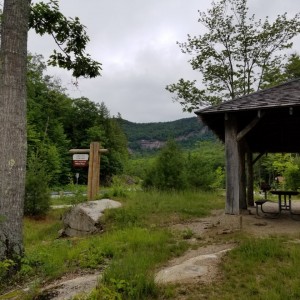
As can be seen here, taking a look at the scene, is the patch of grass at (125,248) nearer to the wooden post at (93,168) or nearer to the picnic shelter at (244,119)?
the wooden post at (93,168)

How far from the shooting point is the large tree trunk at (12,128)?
4.88m

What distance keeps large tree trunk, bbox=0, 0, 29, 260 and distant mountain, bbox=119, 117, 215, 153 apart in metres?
65.7

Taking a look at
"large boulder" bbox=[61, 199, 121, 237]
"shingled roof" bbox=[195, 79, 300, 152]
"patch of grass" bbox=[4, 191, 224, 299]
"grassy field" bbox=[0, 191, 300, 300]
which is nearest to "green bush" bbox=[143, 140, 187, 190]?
"patch of grass" bbox=[4, 191, 224, 299]

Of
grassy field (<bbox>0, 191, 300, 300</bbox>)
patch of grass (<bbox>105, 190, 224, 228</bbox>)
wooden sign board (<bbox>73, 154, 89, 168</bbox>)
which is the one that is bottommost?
grassy field (<bbox>0, 191, 300, 300</bbox>)

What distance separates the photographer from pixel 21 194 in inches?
198

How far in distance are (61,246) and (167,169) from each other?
7.02m

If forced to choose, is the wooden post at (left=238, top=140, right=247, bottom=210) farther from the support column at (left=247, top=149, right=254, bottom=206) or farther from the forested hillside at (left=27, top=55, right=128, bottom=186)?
the forested hillside at (left=27, top=55, right=128, bottom=186)

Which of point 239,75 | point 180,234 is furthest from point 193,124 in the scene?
point 180,234

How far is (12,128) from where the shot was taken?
4.95 metres

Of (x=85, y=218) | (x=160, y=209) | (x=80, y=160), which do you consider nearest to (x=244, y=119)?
(x=160, y=209)

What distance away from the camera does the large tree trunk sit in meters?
4.88

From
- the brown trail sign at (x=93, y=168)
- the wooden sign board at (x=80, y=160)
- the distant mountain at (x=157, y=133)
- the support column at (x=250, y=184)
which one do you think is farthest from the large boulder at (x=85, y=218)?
the distant mountain at (x=157, y=133)

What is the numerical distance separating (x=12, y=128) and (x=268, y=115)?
6.51 metres

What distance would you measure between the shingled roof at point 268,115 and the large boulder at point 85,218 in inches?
143
